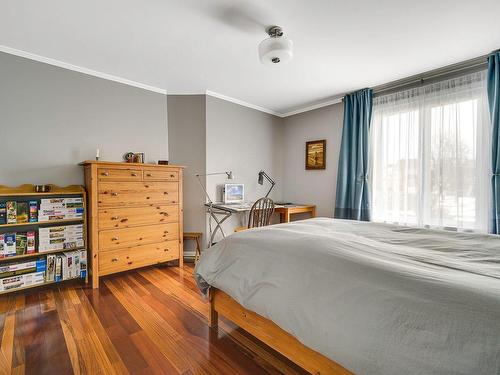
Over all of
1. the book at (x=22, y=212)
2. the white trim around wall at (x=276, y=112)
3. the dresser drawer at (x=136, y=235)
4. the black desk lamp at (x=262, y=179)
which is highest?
the white trim around wall at (x=276, y=112)

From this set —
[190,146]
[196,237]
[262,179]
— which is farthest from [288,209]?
[190,146]

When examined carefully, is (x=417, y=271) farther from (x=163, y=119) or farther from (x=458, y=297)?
(x=163, y=119)

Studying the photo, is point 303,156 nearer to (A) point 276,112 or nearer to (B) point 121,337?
(A) point 276,112

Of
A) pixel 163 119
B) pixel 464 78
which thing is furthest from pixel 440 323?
pixel 163 119

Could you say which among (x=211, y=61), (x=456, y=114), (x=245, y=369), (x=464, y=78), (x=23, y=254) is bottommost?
(x=245, y=369)

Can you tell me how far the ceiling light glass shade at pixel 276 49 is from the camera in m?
1.79

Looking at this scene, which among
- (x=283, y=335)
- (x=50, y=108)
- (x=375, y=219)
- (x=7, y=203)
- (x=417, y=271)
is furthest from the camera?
(x=375, y=219)

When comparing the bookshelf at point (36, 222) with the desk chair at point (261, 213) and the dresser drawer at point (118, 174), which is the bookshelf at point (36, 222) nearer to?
the dresser drawer at point (118, 174)

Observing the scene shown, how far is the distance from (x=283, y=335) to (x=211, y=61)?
8.17 ft

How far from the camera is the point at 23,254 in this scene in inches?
83.7

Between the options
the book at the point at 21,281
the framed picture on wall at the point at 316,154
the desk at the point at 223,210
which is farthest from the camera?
the framed picture on wall at the point at 316,154

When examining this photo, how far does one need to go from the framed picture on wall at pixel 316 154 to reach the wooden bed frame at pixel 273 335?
2.76m

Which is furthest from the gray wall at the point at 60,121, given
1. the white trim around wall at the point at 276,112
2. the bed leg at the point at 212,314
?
the bed leg at the point at 212,314

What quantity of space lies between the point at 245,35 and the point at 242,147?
1.89 meters
